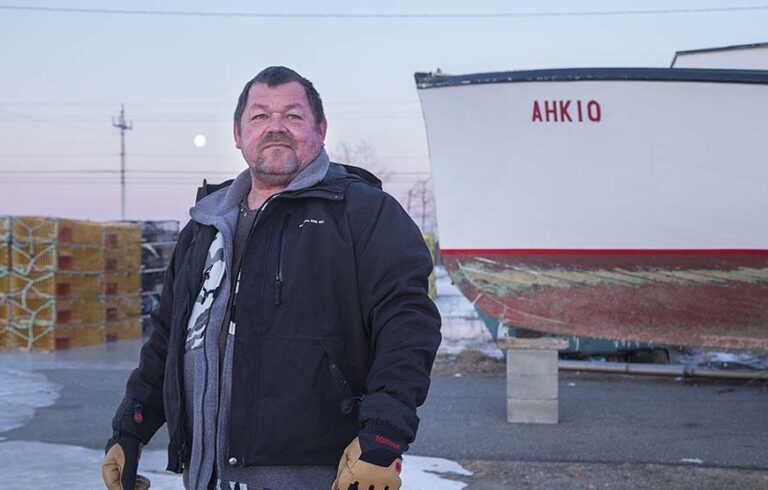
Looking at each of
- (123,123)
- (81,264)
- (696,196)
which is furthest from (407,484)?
(123,123)

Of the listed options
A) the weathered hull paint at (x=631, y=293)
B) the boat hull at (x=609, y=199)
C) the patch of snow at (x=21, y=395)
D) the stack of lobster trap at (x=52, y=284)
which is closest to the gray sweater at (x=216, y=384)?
the patch of snow at (x=21, y=395)

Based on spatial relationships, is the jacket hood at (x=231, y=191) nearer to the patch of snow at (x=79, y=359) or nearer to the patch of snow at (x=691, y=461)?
the patch of snow at (x=691, y=461)

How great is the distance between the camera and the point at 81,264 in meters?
13.4

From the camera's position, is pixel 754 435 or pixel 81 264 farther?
pixel 81 264

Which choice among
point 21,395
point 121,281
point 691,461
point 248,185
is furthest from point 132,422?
point 121,281

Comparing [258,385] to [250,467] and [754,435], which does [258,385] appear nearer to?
[250,467]

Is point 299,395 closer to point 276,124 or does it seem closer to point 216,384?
point 216,384

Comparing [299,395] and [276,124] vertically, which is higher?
[276,124]

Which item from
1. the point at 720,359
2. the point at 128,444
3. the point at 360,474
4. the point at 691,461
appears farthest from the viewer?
the point at 720,359

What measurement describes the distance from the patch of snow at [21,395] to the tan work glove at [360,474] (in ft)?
18.7

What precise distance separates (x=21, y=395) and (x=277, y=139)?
7.16 metres

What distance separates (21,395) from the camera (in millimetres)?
8852

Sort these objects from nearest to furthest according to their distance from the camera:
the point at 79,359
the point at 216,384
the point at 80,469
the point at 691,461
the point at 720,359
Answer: the point at 216,384
the point at 80,469
the point at 691,461
the point at 720,359
the point at 79,359

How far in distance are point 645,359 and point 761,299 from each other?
6.33 feet
